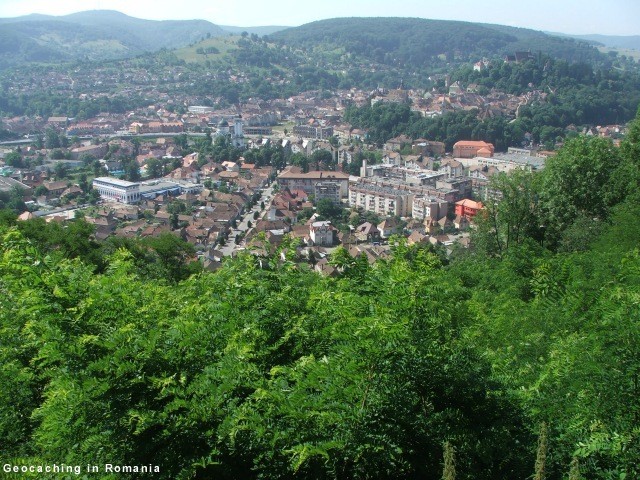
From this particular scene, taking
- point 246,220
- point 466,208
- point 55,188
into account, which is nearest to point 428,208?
point 466,208

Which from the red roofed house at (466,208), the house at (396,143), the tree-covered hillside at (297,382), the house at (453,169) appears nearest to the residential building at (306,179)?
the house at (453,169)

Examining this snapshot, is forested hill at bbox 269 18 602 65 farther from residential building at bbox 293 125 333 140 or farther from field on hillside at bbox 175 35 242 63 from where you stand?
residential building at bbox 293 125 333 140

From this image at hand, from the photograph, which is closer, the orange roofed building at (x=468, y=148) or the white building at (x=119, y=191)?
the white building at (x=119, y=191)

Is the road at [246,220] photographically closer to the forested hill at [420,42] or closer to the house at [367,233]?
the house at [367,233]

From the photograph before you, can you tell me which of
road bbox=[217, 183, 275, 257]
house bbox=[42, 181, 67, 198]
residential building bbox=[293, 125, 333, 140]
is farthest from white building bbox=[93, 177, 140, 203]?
residential building bbox=[293, 125, 333, 140]

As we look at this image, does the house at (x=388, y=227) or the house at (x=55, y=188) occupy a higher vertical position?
the house at (x=388, y=227)

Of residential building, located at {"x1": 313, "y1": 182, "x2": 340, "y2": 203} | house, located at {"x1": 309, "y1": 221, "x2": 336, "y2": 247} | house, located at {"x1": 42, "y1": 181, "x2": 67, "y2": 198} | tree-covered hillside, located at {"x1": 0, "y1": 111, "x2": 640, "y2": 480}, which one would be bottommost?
house, located at {"x1": 42, "y1": 181, "x2": 67, "y2": 198}

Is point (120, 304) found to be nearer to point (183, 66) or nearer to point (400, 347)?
point (400, 347)
